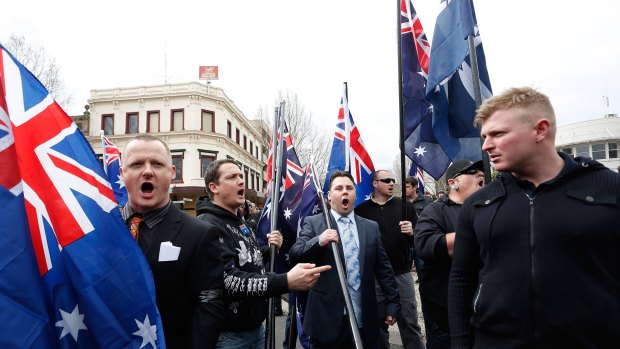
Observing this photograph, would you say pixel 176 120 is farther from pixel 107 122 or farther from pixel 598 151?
pixel 598 151

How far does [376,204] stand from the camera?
17.3ft

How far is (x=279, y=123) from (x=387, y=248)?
85.6 inches

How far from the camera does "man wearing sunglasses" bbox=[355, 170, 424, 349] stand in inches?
186

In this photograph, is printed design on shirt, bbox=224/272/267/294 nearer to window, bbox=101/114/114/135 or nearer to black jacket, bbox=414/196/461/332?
black jacket, bbox=414/196/461/332

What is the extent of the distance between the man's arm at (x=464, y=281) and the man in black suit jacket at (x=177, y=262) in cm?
127

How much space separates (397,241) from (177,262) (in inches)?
141

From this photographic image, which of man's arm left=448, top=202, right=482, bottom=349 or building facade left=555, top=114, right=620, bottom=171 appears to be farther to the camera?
building facade left=555, top=114, right=620, bottom=171

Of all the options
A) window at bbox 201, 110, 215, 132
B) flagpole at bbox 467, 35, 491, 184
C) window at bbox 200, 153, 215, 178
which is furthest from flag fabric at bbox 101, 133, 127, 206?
window at bbox 201, 110, 215, 132

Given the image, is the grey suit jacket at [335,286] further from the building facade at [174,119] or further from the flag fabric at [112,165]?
the building facade at [174,119]

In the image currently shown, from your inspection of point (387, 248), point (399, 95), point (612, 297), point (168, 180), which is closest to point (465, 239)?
point (612, 297)

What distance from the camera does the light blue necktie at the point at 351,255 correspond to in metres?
3.68

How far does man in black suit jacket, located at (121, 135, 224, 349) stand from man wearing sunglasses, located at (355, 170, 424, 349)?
3.06 m

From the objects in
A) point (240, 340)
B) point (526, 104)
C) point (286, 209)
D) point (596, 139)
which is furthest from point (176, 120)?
point (596, 139)

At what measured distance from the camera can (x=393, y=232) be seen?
16.6 feet
